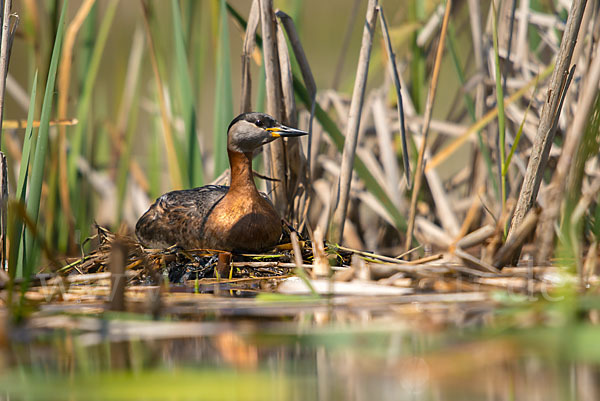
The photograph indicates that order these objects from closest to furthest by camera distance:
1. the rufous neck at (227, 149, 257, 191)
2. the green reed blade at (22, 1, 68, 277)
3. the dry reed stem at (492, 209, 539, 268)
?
the dry reed stem at (492, 209, 539, 268), the green reed blade at (22, 1, 68, 277), the rufous neck at (227, 149, 257, 191)

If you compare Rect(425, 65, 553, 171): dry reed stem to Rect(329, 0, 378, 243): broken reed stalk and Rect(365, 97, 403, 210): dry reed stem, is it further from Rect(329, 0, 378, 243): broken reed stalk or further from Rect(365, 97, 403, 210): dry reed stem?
Rect(329, 0, 378, 243): broken reed stalk

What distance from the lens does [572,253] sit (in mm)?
2539

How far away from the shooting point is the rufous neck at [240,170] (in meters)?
4.17

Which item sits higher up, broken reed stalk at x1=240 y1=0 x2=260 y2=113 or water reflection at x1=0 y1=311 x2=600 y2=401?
broken reed stalk at x1=240 y1=0 x2=260 y2=113

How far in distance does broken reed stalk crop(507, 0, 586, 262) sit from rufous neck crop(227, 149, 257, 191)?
1.65 m

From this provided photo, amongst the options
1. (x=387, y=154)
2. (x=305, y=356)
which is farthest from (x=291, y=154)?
(x=305, y=356)

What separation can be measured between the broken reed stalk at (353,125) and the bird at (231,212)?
28cm

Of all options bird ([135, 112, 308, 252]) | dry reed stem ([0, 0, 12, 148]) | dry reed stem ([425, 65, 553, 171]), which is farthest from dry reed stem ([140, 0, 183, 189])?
dry reed stem ([425, 65, 553, 171])

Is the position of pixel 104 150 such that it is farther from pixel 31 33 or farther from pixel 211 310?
pixel 211 310

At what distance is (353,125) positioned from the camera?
12.7 feet

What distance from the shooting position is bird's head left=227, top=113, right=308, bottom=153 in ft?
13.2

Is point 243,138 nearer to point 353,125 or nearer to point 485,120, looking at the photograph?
point 353,125

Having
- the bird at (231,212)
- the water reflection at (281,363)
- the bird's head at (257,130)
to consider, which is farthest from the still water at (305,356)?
the bird's head at (257,130)

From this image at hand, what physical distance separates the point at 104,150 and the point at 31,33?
1.93 metres
